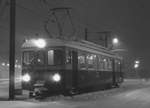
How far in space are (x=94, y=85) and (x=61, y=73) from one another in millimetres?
6513

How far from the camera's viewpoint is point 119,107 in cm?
1519

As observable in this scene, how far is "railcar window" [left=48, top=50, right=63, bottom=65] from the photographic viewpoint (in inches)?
784

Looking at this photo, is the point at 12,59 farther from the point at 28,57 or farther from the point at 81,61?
the point at 81,61

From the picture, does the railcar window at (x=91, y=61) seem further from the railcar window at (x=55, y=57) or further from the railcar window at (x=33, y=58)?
the railcar window at (x=33, y=58)

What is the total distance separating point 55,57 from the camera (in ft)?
65.8

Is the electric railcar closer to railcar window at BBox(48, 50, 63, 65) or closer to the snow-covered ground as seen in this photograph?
railcar window at BBox(48, 50, 63, 65)

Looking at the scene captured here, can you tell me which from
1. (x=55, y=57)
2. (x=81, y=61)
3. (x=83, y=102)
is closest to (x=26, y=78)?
(x=55, y=57)

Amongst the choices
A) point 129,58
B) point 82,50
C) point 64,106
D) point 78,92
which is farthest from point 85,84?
point 129,58

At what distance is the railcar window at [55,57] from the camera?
19.9 m

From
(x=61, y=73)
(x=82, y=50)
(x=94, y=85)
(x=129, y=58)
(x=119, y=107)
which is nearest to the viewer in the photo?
(x=119, y=107)

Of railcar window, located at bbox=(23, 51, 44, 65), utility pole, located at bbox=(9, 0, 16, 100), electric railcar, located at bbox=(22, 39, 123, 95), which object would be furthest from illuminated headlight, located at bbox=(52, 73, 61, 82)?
utility pole, located at bbox=(9, 0, 16, 100)

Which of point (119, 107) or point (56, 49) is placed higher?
point (56, 49)

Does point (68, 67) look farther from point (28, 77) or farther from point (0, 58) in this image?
point (0, 58)

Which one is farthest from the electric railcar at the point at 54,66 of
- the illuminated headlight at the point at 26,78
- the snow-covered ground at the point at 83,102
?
the snow-covered ground at the point at 83,102
